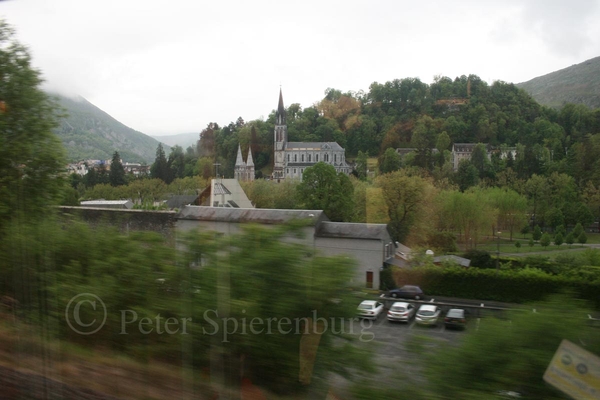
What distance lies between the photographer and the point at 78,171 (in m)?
5.33

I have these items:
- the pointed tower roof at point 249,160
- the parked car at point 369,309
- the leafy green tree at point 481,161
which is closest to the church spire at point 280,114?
the pointed tower roof at point 249,160

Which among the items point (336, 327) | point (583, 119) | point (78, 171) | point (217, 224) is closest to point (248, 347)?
point (336, 327)

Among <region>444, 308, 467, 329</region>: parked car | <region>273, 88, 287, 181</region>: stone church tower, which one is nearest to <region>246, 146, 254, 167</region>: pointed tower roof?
<region>273, 88, 287, 181</region>: stone church tower

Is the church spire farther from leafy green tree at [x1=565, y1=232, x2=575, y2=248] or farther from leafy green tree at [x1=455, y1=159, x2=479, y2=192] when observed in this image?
leafy green tree at [x1=565, y1=232, x2=575, y2=248]

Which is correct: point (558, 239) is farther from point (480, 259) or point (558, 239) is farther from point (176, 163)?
point (176, 163)

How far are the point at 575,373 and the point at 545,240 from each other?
104 centimetres

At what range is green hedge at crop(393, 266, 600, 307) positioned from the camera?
2.26m

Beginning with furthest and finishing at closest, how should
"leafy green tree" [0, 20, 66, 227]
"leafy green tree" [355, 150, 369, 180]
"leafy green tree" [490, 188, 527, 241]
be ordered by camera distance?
"leafy green tree" [0, 20, 66, 227] → "leafy green tree" [355, 150, 369, 180] → "leafy green tree" [490, 188, 527, 241]

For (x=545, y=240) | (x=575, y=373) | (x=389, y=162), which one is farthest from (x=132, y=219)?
(x=575, y=373)

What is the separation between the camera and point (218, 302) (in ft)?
9.18

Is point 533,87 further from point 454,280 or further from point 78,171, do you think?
point 78,171

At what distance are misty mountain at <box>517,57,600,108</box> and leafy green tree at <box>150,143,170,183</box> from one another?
3.15 m

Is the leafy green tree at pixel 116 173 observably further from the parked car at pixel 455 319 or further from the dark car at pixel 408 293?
the parked car at pixel 455 319

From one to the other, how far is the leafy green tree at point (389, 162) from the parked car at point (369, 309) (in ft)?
4.19
